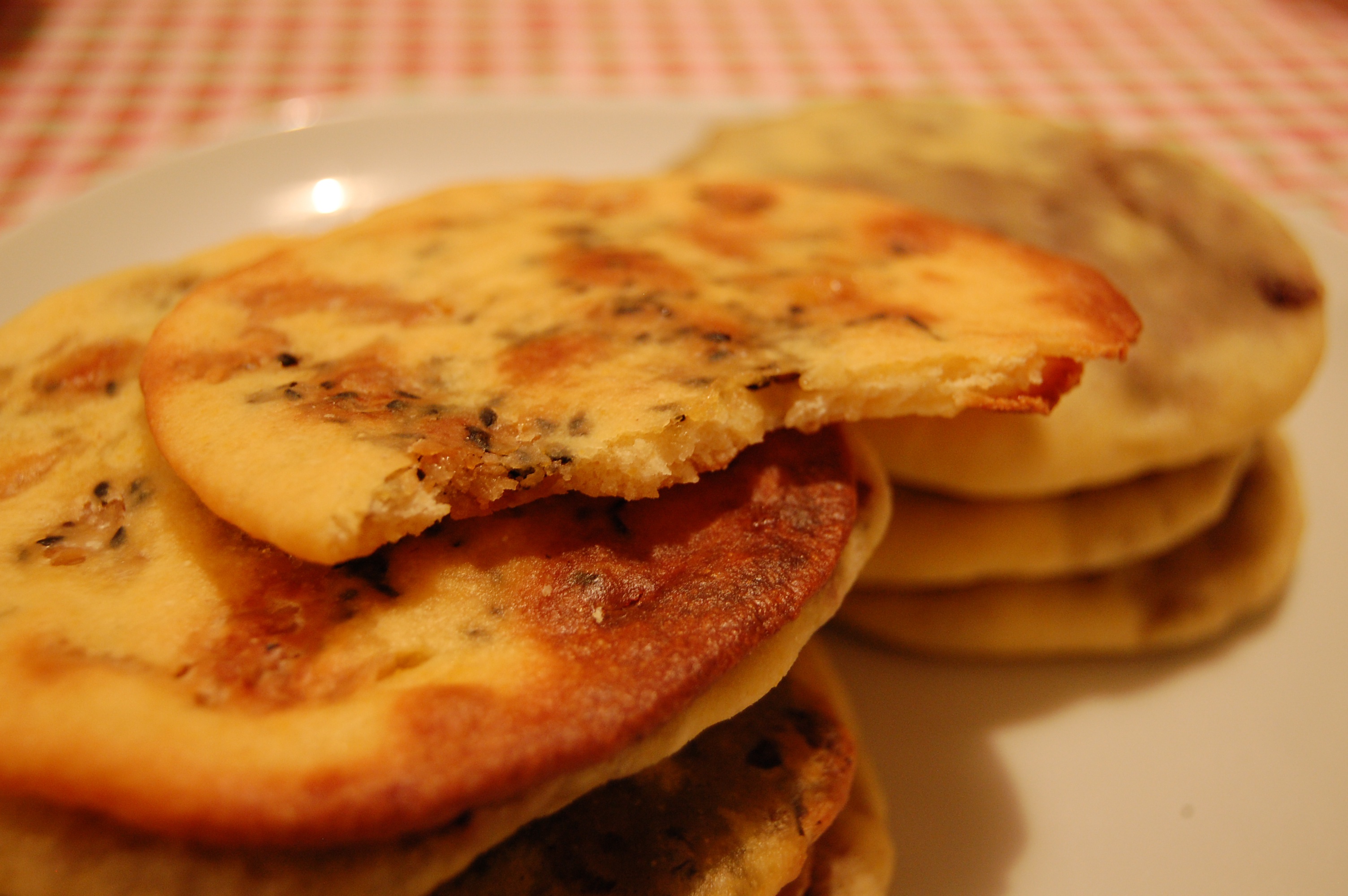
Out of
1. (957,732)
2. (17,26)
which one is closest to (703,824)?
(957,732)

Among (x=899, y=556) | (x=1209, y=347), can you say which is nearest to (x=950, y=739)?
(x=899, y=556)

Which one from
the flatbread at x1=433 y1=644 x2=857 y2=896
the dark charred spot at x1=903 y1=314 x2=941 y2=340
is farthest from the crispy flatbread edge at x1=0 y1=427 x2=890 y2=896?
the dark charred spot at x1=903 y1=314 x2=941 y2=340

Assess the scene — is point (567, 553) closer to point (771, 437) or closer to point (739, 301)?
point (771, 437)

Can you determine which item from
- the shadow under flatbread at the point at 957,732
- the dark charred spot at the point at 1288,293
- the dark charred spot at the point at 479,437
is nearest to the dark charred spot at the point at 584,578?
the dark charred spot at the point at 479,437

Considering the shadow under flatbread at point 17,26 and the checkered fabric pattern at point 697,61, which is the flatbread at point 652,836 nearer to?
the checkered fabric pattern at point 697,61

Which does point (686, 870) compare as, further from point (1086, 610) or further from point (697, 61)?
point (697, 61)

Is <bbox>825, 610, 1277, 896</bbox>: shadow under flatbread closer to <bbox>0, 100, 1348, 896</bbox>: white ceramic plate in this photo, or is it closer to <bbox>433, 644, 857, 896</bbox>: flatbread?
<bbox>0, 100, 1348, 896</bbox>: white ceramic plate

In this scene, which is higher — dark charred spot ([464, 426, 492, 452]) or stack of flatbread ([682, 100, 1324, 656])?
dark charred spot ([464, 426, 492, 452])

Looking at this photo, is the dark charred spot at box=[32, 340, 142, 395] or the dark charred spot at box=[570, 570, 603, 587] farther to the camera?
the dark charred spot at box=[32, 340, 142, 395]
